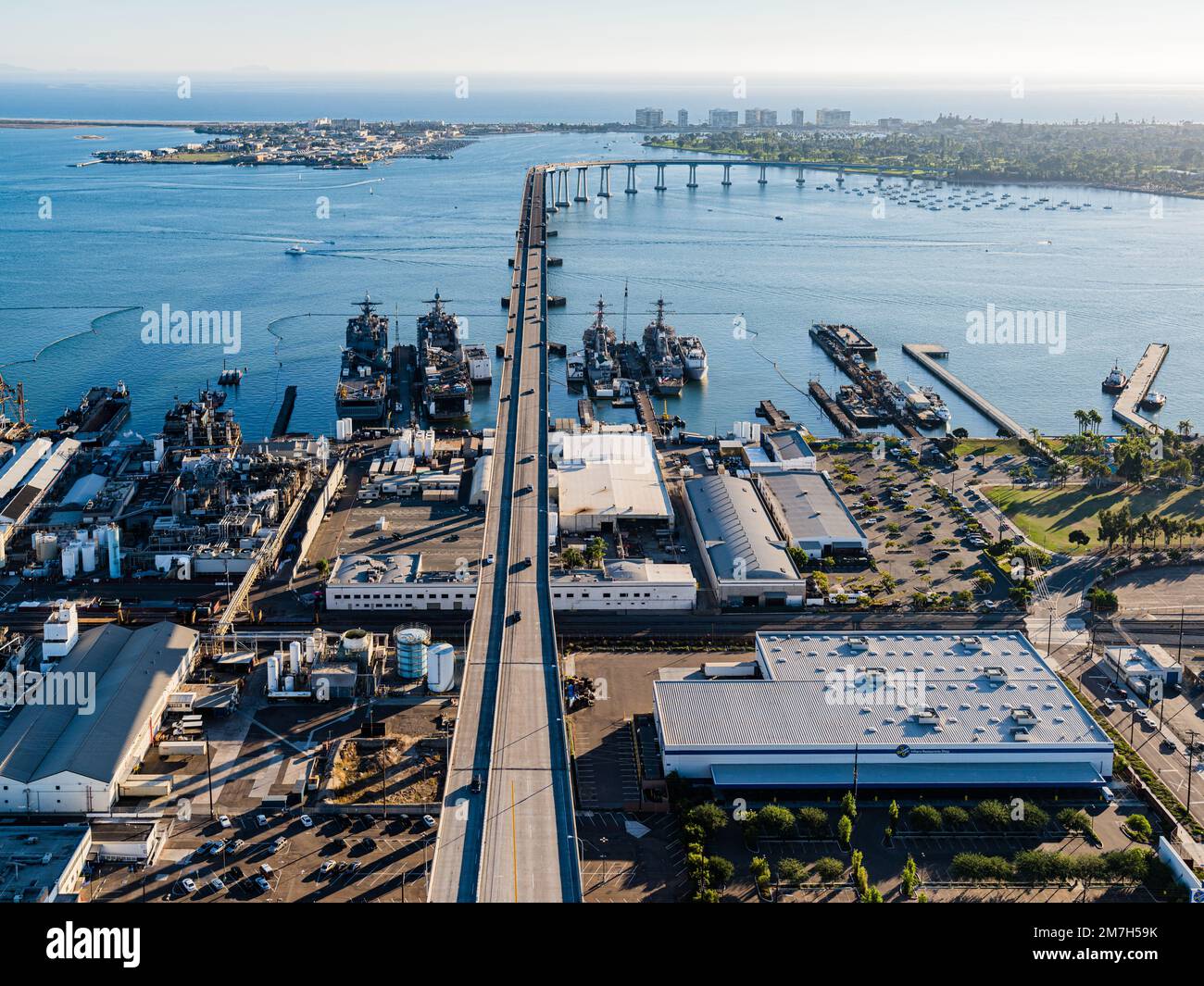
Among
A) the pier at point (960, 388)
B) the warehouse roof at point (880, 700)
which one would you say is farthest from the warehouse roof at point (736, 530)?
the pier at point (960, 388)

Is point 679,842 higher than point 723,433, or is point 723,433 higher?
point 723,433

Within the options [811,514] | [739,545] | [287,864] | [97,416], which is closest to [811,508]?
[811,514]

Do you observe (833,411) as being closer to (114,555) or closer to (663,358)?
(663,358)

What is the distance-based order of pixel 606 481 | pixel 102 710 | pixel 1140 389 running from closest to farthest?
pixel 102 710 < pixel 606 481 < pixel 1140 389

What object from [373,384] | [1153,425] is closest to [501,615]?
[373,384]

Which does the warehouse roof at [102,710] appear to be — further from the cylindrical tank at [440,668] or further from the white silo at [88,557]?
the cylindrical tank at [440,668]

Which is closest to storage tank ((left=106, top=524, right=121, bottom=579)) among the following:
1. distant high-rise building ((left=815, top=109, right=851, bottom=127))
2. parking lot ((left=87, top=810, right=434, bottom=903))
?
parking lot ((left=87, top=810, right=434, bottom=903))

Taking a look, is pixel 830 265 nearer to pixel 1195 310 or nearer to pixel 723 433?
pixel 1195 310
